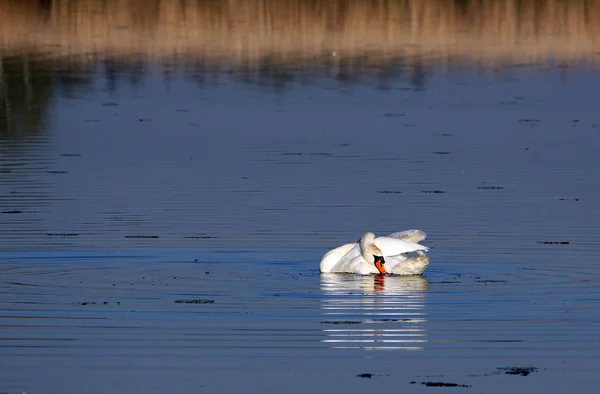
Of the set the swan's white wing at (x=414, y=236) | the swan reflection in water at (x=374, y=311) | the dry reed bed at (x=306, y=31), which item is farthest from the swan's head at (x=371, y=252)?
the dry reed bed at (x=306, y=31)

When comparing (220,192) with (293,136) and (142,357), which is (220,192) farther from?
(142,357)

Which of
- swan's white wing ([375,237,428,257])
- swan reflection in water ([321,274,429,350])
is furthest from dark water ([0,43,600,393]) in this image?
swan's white wing ([375,237,428,257])

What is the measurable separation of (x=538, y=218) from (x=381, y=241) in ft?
12.0

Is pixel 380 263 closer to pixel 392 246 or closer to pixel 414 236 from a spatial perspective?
pixel 392 246

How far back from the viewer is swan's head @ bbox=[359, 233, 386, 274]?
1438 centimetres

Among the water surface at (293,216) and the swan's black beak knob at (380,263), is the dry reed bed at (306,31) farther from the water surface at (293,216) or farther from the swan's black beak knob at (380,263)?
the swan's black beak knob at (380,263)

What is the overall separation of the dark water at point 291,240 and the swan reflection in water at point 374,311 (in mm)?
32

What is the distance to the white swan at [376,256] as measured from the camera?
47.2 feet

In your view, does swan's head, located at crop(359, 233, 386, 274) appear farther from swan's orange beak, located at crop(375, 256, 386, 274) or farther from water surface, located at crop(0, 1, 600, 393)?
water surface, located at crop(0, 1, 600, 393)

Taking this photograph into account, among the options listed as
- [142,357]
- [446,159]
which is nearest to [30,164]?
[446,159]

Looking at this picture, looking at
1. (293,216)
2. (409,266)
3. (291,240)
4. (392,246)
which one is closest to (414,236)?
(392,246)

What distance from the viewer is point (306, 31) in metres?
45.3

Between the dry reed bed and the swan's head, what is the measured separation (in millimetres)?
25483

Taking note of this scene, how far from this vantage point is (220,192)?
19969mm
